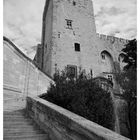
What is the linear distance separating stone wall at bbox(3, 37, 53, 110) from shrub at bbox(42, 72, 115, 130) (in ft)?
8.19

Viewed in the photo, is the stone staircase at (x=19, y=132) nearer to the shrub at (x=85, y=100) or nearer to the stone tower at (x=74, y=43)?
the shrub at (x=85, y=100)

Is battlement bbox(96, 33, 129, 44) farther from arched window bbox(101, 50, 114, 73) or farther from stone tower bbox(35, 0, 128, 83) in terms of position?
arched window bbox(101, 50, 114, 73)

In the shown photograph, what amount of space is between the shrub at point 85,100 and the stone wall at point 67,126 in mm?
1575

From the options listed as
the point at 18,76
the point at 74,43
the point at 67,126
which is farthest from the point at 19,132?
the point at 74,43

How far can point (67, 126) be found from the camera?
2697 millimetres

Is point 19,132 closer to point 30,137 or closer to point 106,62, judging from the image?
point 30,137

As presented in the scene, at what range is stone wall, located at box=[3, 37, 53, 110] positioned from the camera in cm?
723

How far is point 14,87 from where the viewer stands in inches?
298

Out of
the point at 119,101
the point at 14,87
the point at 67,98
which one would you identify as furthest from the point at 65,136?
the point at 119,101

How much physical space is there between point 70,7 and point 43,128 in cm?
1601

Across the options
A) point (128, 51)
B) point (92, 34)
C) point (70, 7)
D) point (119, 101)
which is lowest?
point (119, 101)

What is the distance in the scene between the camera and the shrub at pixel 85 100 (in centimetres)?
533

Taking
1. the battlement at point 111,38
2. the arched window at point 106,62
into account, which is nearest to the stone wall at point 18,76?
the arched window at point 106,62

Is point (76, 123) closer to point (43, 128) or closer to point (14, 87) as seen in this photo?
point (43, 128)
